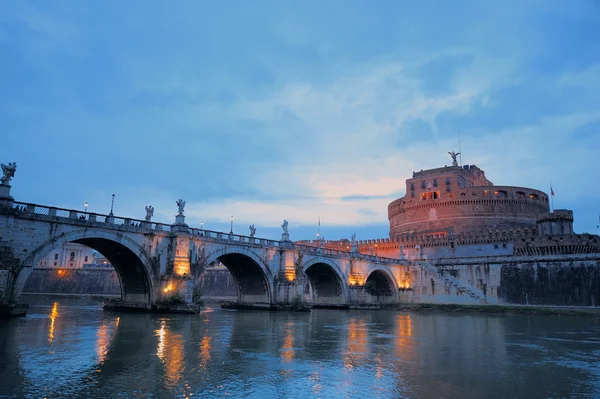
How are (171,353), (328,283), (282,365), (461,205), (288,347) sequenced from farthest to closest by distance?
(461,205)
(328,283)
(288,347)
(171,353)
(282,365)

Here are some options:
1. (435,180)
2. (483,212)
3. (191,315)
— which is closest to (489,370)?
(191,315)

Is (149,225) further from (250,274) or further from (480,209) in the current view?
(480,209)

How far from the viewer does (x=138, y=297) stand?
36406 millimetres

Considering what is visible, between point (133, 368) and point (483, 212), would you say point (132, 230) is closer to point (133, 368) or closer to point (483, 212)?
point (133, 368)

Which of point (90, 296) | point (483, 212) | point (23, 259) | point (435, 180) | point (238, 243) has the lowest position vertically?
point (90, 296)

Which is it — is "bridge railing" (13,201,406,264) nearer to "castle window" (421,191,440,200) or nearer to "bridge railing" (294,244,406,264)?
"bridge railing" (294,244,406,264)

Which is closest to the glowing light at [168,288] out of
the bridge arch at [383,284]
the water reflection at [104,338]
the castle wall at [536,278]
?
the water reflection at [104,338]

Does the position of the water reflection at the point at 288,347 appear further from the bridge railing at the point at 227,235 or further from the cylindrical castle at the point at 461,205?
the cylindrical castle at the point at 461,205

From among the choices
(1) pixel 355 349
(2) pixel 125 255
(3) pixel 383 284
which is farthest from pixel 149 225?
(3) pixel 383 284

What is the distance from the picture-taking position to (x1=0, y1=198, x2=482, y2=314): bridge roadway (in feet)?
87.5

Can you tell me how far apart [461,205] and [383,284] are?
27764 millimetres

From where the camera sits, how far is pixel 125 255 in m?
34.8

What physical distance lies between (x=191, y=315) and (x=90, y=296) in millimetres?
50858

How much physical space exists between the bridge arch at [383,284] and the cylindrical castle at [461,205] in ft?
67.0
